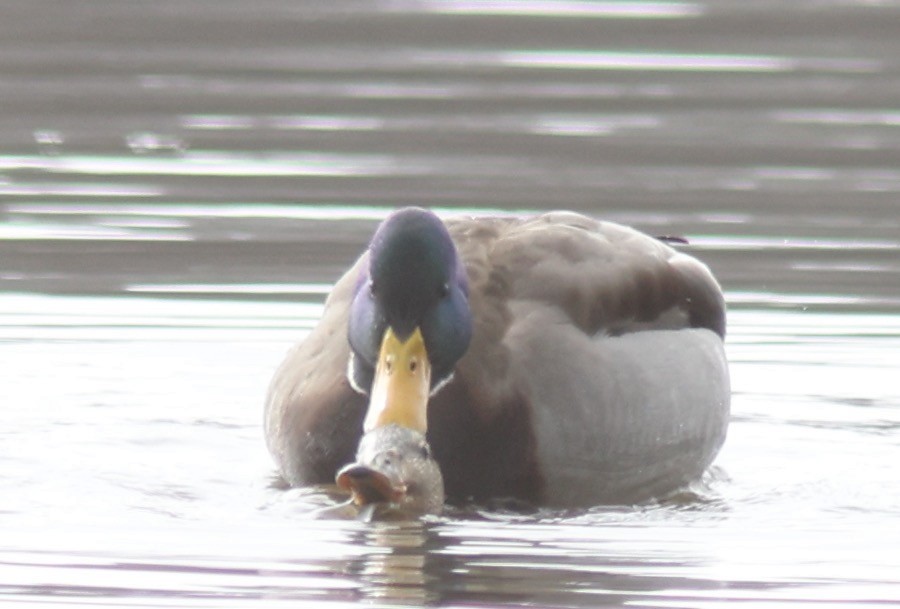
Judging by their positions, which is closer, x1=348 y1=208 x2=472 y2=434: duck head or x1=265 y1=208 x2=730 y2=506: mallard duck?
x1=348 y1=208 x2=472 y2=434: duck head

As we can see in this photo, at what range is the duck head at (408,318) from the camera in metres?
9.67

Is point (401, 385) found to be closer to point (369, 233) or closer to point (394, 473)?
point (394, 473)

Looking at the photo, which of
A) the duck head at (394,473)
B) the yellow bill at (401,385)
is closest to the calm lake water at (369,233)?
the duck head at (394,473)

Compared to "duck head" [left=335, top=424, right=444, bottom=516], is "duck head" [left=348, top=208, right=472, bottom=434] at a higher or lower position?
higher

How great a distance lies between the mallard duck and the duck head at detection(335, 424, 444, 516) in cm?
7

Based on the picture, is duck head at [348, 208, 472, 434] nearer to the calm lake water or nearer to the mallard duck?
the mallard duck

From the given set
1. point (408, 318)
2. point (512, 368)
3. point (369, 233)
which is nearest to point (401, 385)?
point (408, 318)

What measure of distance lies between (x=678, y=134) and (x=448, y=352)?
27.9ft

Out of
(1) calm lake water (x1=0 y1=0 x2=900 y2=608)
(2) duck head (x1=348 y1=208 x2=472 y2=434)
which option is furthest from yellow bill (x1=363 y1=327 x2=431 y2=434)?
(1) calm lake water (x1=0 y1=0 x2=900 y2=608)

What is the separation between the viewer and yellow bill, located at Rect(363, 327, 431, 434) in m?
9.62

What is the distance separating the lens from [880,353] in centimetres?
1291

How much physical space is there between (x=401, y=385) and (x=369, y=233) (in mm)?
5637

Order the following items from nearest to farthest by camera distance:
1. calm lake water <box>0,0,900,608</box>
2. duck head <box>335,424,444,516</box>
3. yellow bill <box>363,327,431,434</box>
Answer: calm lake water <box>0,0,900,608</box> → duck head <box>335,424,444,516</box> → yellow bill <box>363,327,431,434</box>

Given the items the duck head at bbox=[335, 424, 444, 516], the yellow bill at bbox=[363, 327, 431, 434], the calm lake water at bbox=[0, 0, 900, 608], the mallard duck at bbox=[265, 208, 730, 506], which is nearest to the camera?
the calm lake water at bbox=[0, 0, 900, 608]
